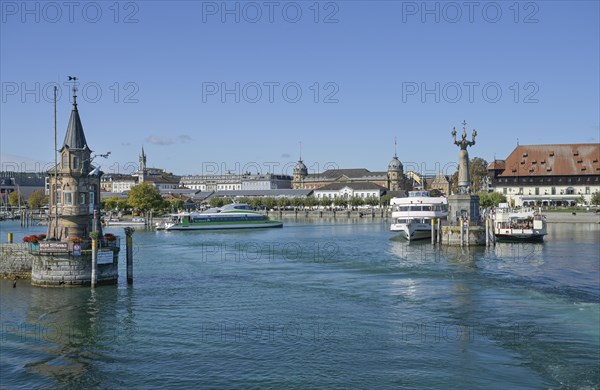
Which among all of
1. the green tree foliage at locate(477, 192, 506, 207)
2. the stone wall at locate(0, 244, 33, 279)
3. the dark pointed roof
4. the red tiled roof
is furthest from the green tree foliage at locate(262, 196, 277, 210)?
the dark pointed roof

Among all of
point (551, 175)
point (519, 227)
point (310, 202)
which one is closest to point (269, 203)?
point (310, 202)

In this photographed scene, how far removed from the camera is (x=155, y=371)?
65.3 feet

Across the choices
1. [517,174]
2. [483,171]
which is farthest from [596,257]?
[483,171]

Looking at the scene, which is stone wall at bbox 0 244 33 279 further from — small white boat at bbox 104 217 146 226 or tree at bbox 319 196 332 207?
tree at bbox 319 196 332 207

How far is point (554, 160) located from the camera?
106500 millimetres

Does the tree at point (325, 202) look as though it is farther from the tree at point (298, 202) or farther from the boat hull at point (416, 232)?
the boat hull at point (416, 232)

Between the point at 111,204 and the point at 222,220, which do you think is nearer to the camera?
the point at 222,220

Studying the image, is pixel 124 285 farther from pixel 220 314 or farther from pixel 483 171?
pixel 483 171

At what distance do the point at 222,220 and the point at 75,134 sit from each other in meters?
63.3

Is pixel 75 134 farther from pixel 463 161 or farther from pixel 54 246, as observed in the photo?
pixel 463 161

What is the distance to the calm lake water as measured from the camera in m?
19.5

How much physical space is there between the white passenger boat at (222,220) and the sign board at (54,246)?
5921cm

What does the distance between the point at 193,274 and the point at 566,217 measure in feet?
215

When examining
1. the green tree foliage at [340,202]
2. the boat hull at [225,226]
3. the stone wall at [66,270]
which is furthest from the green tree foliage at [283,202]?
the stone wall at [66,270]
